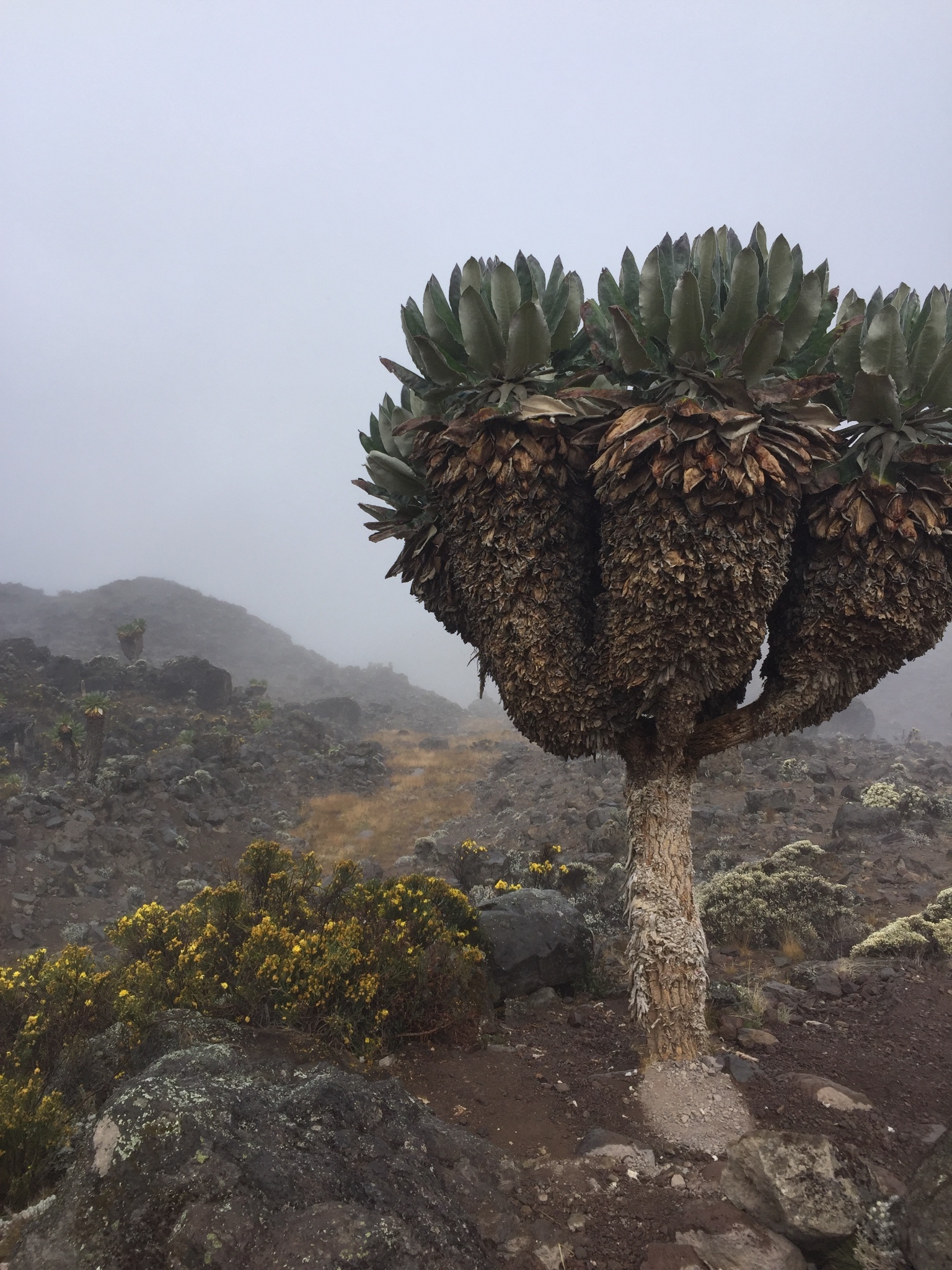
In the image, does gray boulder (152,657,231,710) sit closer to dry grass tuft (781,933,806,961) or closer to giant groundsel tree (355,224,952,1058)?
dry grass tuft (781,933,806,961)

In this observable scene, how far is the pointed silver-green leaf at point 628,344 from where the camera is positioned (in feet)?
13.8

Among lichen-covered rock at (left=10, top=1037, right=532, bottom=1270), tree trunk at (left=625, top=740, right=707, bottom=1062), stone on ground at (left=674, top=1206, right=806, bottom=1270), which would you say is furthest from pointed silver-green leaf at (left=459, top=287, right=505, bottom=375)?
stone on ground at (left=674, top=1206, right=806, bottom=1270)

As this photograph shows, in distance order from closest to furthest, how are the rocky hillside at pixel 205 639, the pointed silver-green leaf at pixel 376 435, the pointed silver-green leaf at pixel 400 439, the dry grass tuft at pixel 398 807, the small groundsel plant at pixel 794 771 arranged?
the pointed silver-green leaf at pixel 400 439, the pointed silver-green leaf at pixel 376 435, the dry grass tuft at pixel 398 807, the small groundsel plant at pixel 794 771, the rocky hillside at pixel 205 639

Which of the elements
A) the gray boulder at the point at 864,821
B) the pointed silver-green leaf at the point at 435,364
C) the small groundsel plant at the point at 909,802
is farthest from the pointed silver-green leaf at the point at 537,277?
the small groundsel plant at the point at 909,802

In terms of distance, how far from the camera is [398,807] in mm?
26031

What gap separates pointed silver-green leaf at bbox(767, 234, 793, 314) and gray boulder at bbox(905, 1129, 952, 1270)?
4620mm

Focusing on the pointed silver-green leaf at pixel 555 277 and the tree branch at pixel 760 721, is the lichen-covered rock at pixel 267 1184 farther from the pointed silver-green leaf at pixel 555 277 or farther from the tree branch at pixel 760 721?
the pointed silver-green leaf at pixel 555 277

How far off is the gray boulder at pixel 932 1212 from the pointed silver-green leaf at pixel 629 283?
522 cm

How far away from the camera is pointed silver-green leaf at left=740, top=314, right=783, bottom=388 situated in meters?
4.03

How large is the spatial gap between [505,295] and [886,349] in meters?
2.48

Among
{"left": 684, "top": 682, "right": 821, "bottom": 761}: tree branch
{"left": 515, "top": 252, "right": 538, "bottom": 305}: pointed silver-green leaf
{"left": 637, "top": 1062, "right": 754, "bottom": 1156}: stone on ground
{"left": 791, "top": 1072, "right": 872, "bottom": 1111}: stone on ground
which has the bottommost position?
{"left": 637, "top": 1062, "right": 754, "bottom": 1156}: stone on ground

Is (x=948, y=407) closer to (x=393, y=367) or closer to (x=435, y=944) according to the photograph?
(x=393, y=367)

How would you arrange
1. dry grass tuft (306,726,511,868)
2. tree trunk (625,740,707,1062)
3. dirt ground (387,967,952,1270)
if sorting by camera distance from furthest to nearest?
1. dry grass tuft (306,726,511,868)
2. tree trunk (625,740,707,1062)
3. dirt ground (387,967,952,1270)

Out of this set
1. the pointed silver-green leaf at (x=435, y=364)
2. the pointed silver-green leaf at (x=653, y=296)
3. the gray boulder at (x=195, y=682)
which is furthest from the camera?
the gray boulder at (x=195, y=682)
